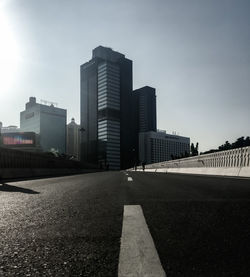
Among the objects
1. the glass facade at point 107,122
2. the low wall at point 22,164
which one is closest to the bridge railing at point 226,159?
the low wall at point 22,164

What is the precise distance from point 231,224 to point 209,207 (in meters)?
1.23

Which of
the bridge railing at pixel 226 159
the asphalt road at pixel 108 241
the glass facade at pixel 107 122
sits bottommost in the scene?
the asphalt road at pixel 108 241

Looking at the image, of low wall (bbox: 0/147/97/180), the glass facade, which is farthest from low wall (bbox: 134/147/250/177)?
the glass facade

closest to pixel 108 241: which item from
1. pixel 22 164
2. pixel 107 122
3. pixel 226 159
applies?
pixel 226 159

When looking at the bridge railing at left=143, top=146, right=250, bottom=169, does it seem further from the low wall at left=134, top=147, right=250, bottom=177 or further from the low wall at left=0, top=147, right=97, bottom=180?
the low wall at left=0, top=147, right=97, bottom=180

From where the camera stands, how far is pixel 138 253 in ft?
6.79

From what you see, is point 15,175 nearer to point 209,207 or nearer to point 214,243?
point 209,207

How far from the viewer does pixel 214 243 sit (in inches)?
93.4

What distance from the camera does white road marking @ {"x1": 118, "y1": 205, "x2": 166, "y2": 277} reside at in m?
1.70

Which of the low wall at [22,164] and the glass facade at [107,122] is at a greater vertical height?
the glass facade at [107,122]

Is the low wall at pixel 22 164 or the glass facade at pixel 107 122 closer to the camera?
the low wall at pixel 22 164

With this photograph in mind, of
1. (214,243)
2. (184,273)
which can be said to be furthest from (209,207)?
(184,273)

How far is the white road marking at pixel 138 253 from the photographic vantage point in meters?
1.70

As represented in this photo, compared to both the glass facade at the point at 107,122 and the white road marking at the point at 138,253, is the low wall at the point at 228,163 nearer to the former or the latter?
the white road marking at the point at 138,253
